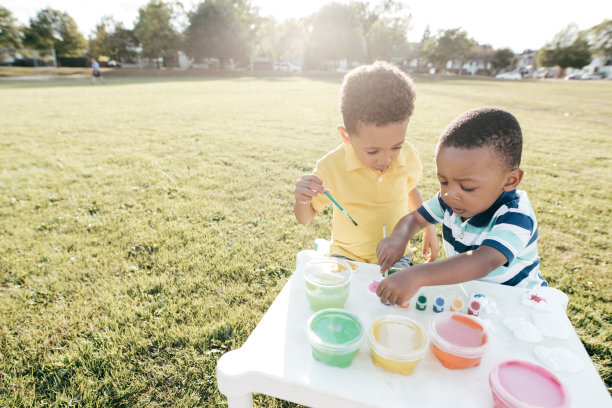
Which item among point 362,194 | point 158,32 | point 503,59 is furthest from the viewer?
point 503,59

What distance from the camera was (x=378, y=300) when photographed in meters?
1.23

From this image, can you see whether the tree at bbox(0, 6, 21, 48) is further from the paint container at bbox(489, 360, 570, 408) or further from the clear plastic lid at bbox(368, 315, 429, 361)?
the paint container at bbox(489, 360, 570, 408)

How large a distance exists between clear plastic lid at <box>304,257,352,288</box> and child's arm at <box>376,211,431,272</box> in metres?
0.23

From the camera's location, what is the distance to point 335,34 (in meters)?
48.3

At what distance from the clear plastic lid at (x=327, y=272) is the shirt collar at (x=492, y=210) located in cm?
75

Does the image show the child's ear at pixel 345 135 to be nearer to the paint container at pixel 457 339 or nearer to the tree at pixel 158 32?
the paint container at pixel 457 339

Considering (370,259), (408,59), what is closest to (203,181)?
(370,259)

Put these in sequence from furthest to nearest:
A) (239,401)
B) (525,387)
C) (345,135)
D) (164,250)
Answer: (164,250) → (345,135) → (239,401) → (525,387)

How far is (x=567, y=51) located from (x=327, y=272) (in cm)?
7608

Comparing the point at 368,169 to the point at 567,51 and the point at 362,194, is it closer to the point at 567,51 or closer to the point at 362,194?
the point at 362,194

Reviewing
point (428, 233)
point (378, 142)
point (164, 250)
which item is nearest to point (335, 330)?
point (378, 142)

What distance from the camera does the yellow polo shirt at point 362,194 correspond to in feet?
6.48

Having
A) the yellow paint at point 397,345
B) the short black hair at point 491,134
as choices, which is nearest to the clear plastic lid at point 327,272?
the yellow paint at point 397,345

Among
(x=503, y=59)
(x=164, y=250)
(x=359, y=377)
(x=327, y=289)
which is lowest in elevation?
Answer: (x=164, y=250)
